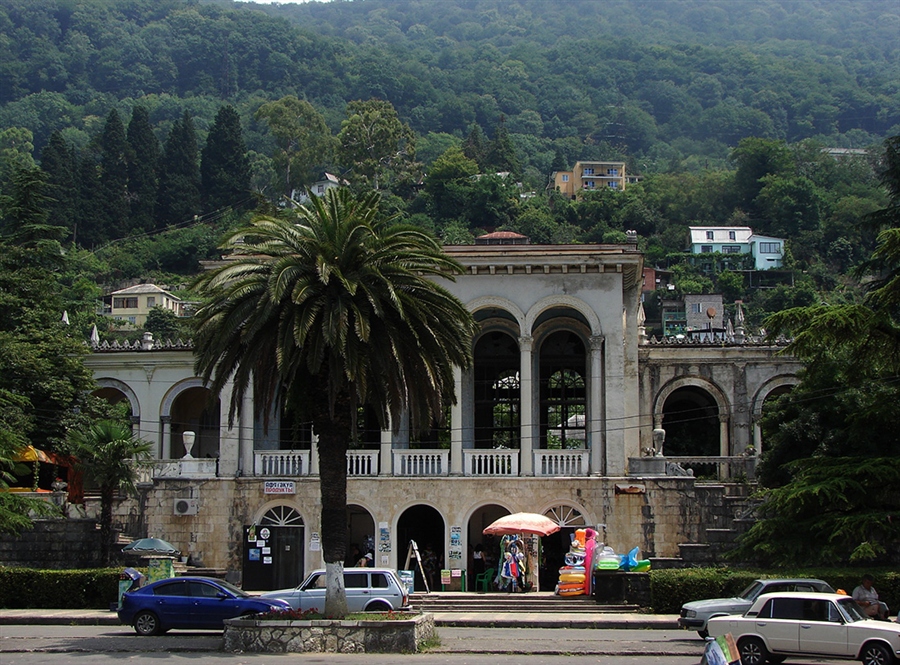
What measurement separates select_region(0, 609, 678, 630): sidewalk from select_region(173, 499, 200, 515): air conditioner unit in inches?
305

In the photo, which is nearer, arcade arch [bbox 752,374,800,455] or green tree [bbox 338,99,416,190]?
arcade arch [bbox 752,374,800,455]

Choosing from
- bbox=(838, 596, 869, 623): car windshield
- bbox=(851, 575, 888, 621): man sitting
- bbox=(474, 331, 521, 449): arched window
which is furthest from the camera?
bbox=(474, 331, 521, 449): arched window

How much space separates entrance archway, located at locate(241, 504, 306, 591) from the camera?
3691cm

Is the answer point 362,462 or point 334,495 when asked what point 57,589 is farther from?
point 334,495

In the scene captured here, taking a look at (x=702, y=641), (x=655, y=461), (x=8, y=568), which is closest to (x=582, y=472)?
(x=655, y=461)

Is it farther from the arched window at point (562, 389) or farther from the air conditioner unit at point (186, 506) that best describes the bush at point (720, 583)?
the air conditioner unit at point (186, 506)

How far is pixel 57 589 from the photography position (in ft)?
104

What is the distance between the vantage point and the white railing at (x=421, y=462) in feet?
124

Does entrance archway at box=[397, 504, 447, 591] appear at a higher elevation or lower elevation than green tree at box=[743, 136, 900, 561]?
lower

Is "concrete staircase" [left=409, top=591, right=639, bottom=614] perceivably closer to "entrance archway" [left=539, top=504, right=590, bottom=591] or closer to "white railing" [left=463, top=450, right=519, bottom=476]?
"entrance archway" [left=539, top=504, right=590, bottom=591]

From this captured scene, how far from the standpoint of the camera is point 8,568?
32.3 meters

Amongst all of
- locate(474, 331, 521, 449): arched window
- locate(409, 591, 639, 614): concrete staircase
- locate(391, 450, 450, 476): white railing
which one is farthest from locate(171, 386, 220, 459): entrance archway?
locate(409, 591, 639, 614): concrete staircase

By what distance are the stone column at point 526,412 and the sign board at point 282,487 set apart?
6886 millimetres

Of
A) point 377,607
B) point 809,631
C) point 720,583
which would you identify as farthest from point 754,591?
point 377,607
